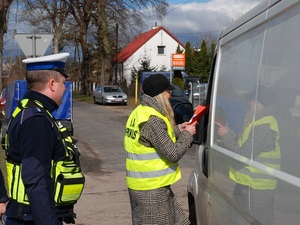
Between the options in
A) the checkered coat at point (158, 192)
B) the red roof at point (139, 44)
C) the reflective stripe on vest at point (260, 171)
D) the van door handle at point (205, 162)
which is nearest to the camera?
the reflective stripe on vest at point (260, 171)

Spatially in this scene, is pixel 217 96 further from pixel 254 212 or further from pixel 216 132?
pixel 254 212

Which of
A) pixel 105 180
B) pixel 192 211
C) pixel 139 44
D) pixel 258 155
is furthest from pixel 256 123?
pixel 139 44

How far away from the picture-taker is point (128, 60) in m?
70.6

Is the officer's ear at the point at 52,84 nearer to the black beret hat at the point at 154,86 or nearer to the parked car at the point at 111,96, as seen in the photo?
the black beret hat at the point at 154,86

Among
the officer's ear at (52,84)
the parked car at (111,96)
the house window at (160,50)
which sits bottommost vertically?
the parked car at (111,96)

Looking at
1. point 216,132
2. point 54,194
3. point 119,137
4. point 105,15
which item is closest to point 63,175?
point 54,194

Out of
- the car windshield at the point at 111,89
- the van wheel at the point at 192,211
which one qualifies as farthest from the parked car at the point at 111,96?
the van wheel at the point at 192,211

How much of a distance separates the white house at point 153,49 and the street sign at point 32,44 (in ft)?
184

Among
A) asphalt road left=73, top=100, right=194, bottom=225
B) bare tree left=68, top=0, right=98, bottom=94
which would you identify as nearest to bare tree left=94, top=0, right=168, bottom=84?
bare tree left=68, top=0, right=98, bottom=94

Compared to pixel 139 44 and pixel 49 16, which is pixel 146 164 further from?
pixel 139 44

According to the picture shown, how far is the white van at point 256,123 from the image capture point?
2.34 m

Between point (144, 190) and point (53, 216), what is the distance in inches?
52.3

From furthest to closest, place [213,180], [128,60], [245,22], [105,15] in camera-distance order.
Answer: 1. [128,60]
2. [105,15]
3. [213,180]
4. [245,22]

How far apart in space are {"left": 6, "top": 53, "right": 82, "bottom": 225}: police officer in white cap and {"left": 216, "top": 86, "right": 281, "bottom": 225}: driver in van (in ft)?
3.22
